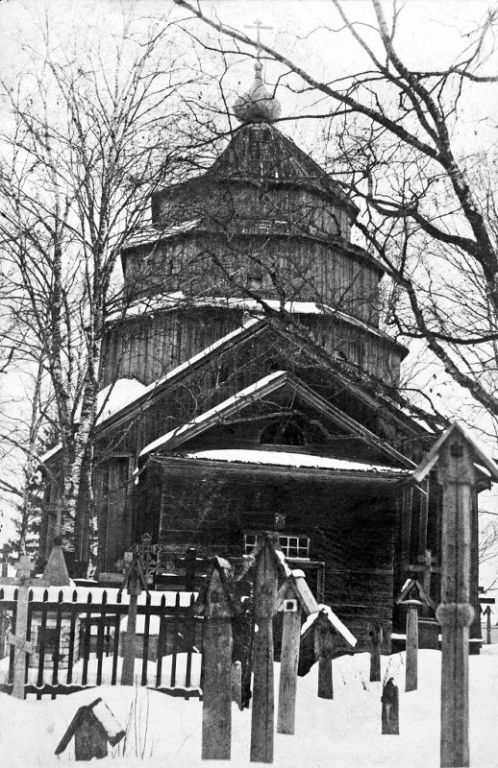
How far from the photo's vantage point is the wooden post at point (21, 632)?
8.80 metres

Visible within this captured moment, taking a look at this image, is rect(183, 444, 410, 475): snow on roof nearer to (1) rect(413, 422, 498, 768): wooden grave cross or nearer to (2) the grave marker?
(2) the grave marker

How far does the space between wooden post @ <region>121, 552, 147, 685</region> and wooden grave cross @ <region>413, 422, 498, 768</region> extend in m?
4.76

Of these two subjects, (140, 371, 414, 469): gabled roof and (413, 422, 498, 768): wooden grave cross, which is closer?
(413, 422, 498, 768): wooden grave cross

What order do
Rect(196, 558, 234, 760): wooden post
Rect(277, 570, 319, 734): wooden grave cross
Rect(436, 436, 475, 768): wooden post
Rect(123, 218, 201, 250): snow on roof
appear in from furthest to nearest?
Rect(123, 218, 201, 250): snow on roof
Rect(277, 570, 319, 734): wooden grave cross
Rect(196, 558, 234, 760): wooden post
Rect(436, 436, 475, 768): wooden post

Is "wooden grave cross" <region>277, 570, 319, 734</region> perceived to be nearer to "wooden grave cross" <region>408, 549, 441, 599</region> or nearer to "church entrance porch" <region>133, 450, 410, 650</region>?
"church entrance porch" <region>133, 450, 410, 650</region>

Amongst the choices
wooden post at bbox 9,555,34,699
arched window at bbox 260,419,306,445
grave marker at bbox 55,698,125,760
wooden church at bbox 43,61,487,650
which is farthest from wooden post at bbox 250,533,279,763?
arched window at bbox 260,419,306,445

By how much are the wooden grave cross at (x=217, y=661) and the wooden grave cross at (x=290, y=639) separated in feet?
3.00

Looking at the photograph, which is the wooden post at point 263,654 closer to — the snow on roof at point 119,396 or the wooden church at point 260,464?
the wooden church at point 260,464

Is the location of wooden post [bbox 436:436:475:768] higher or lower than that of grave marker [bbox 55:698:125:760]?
higher

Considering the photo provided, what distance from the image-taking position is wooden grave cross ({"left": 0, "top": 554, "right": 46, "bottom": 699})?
8805 millimetres

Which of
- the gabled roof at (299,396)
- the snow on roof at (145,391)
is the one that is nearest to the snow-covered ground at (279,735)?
the gabled roof at (299,396)

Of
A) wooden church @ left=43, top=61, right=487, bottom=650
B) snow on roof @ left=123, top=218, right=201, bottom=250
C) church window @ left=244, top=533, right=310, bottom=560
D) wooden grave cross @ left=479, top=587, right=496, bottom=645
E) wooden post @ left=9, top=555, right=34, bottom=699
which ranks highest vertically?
snow on roof @ left=123, top=218, right=201, bottom=250

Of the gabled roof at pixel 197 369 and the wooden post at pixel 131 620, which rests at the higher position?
the gabled roof at pixel 197 369

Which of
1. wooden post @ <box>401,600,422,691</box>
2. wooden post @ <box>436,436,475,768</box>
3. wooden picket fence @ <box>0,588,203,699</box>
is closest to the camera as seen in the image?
wooden post @ <box>436,436,475,768</box>
